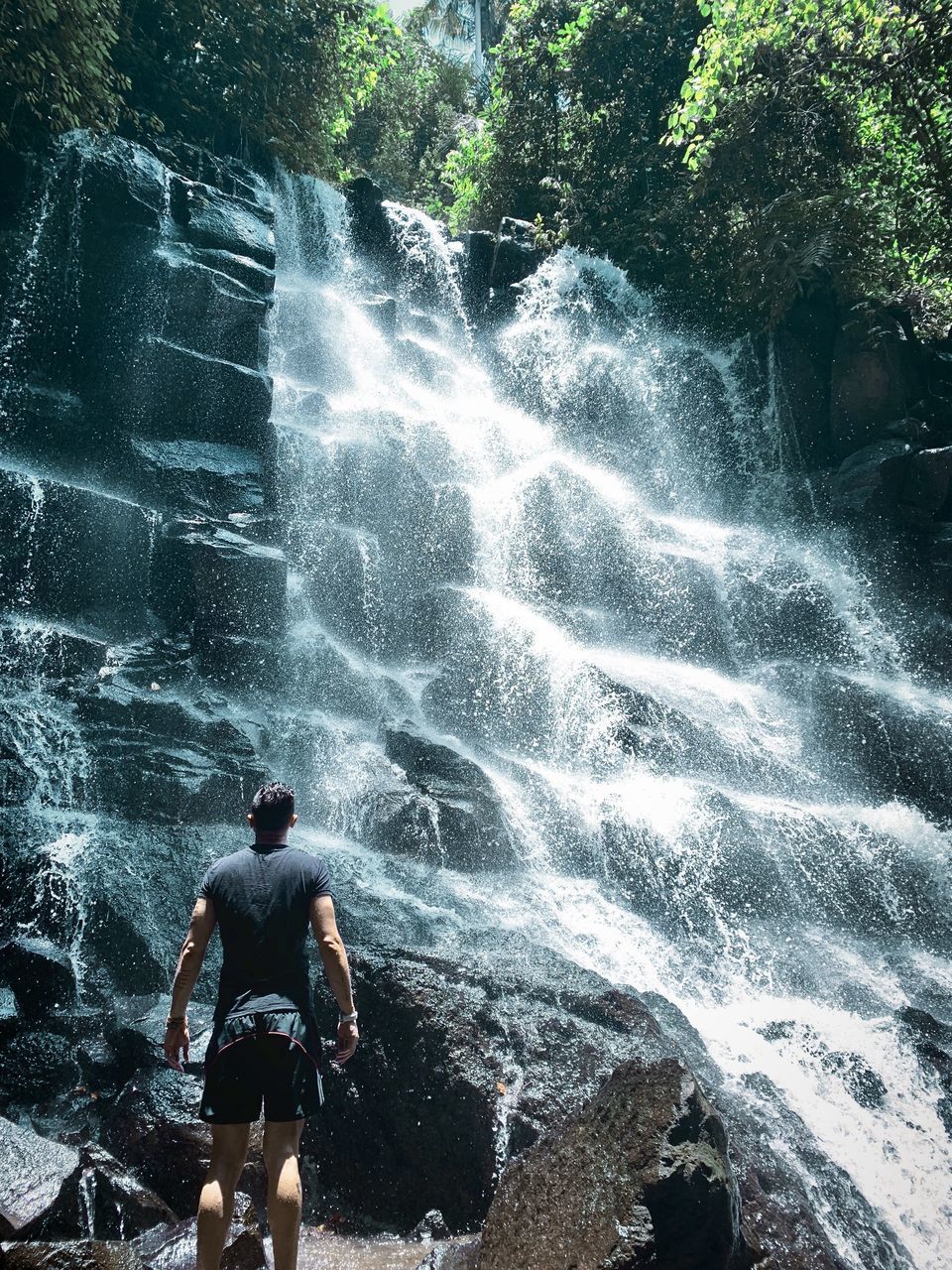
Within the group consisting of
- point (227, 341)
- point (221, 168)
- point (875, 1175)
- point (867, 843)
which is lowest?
point (875, 1175)

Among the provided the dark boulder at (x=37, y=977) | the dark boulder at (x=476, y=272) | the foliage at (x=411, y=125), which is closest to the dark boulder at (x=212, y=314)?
the dark boulder at (x=476, y=272)

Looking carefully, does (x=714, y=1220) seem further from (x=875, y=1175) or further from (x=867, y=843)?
(x=867, y=843)

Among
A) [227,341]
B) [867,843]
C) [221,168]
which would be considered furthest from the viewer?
[221,168]

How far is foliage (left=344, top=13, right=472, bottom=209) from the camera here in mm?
28969

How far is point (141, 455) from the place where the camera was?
38.9 feet

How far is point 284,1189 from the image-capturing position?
10.4 feet

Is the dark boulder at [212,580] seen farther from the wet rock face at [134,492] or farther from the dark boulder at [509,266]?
the dark boulder at [509,266]

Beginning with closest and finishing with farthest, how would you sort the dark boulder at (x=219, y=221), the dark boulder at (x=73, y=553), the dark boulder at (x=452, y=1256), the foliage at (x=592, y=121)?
the dark boulder at (x=452, y=1256), the dark boulder at (x=73, y=553), the dark boulder at (x=219, y=221), the foliage at (x=592, y=121)

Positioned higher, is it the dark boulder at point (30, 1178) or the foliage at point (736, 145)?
the foliage at point (736, 145)

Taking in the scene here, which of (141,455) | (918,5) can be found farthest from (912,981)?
(918,5)

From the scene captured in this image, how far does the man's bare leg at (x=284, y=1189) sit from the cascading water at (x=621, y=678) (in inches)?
148

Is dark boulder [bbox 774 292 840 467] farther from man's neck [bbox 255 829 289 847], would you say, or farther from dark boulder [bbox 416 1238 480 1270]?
dark boulder [bbox 416 1238 480 1270]

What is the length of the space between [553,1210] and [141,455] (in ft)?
36.3

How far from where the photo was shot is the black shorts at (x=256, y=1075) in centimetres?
325
